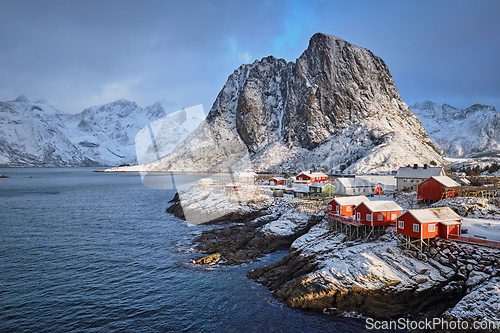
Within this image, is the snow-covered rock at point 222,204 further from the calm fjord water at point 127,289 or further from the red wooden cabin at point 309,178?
the red wooden cabin at point 309,178

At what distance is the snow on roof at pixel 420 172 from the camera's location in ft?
184

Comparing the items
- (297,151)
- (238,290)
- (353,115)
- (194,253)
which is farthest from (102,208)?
A: (353,115)

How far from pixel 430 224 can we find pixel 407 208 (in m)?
14.4

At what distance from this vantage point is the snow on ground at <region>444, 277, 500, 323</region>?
1825cm

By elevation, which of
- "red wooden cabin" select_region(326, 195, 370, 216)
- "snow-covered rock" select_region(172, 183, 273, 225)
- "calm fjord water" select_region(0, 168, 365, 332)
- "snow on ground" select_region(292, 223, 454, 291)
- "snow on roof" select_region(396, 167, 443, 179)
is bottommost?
"calm fjord water" select_region(0, 168, 365, 332)

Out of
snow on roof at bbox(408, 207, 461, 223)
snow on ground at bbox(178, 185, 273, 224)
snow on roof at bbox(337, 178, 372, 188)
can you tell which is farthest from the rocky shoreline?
snow on roof at bbox(337, 178, 372, 188)

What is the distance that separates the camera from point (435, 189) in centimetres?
4025

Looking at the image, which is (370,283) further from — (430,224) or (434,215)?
(434,215)

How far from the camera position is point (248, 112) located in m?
186

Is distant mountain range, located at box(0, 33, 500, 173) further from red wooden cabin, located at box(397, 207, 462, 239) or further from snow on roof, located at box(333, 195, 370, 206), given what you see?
red wooden cabin, located at box(397, 207, 462, 239)

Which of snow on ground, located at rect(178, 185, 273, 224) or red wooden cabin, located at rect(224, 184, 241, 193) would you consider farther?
red wooden cabin, located at rect(224, 184, 241, 193)

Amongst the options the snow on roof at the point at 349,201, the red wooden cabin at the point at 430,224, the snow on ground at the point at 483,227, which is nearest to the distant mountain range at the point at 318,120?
the snow on roof at the point at 349,201

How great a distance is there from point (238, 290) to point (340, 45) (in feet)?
553

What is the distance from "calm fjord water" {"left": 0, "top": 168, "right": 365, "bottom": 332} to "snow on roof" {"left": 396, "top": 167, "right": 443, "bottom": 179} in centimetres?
3853
